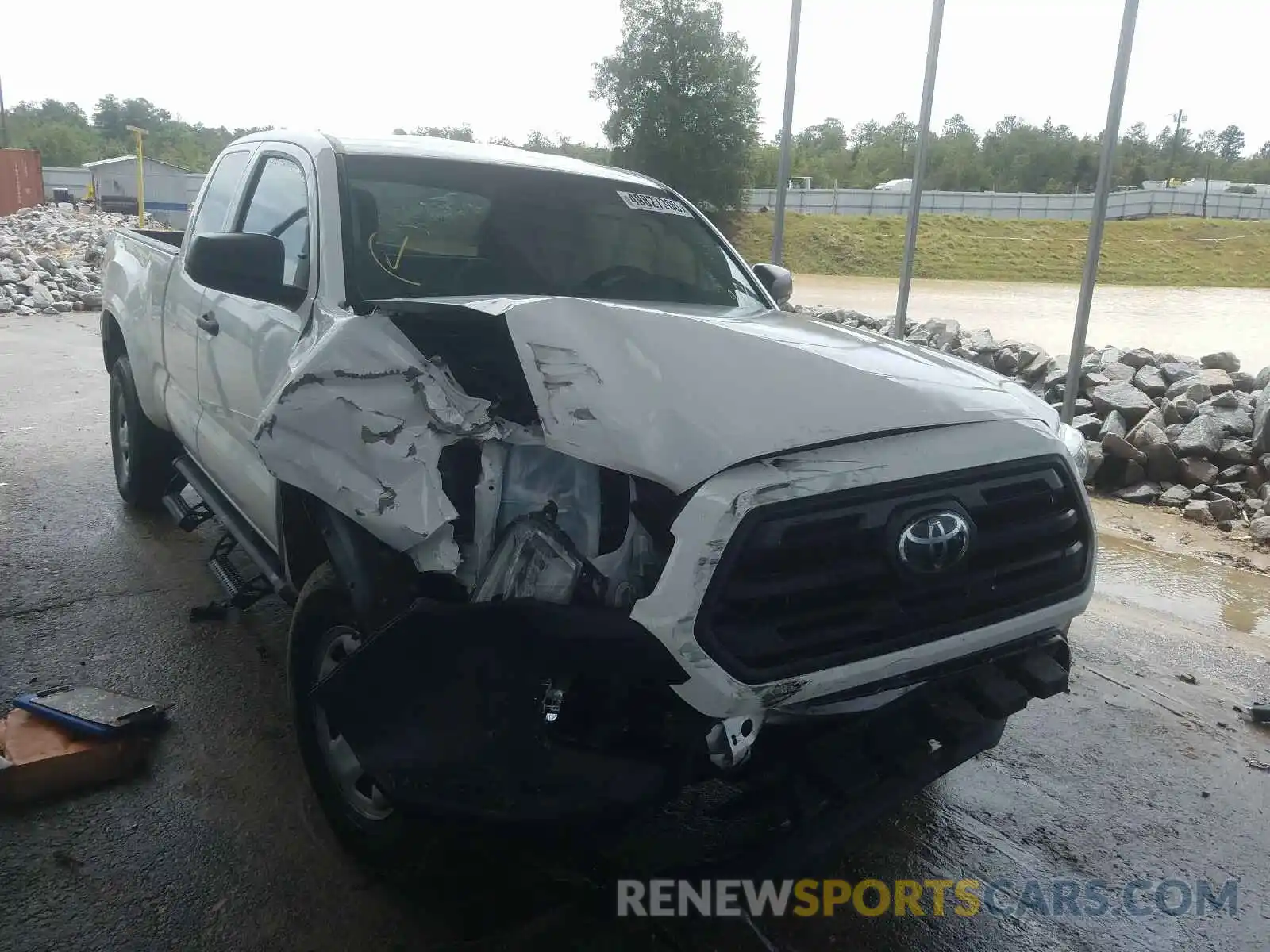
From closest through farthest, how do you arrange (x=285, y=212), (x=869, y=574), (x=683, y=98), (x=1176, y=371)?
(x=869, y=574) → (x=285, y=212) → (x=1176, y=371) → (x=683, y=98)

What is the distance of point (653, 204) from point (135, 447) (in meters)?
3.30

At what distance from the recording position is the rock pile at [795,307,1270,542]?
680 centimetres

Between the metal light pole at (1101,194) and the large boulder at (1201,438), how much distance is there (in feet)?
2.52

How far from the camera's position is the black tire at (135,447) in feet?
17.4

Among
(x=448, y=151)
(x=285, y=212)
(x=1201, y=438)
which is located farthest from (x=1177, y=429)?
(x=285, y=212)

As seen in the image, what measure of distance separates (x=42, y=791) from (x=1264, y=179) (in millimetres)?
55258

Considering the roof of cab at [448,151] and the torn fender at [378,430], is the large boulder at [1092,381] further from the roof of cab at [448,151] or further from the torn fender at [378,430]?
the torn fender at [378,430]

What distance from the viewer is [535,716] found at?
76.4 inches

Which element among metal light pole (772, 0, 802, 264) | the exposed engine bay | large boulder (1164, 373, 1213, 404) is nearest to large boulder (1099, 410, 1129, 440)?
large boulder (1164, 373, 1213, 404)

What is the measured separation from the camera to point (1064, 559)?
7.86 feet

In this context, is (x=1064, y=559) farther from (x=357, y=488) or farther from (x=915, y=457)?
(x=357, y=488)

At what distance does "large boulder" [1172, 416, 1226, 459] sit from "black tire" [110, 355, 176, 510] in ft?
22.2

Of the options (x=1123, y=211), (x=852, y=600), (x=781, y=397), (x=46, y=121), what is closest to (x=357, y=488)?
(x=781, y=397)

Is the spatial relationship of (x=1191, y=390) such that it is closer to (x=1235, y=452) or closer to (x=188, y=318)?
(x=1235, y=452)
